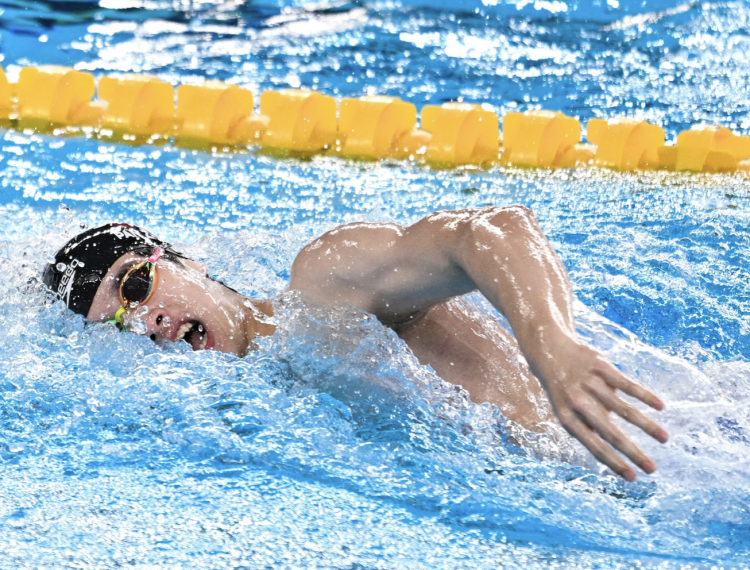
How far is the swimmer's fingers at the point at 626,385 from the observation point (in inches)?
45.9

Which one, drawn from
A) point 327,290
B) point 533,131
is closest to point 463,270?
point 327,290

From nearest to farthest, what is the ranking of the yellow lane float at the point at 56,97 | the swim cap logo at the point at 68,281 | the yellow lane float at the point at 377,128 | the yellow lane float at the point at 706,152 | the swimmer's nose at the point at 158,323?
the swimmer's nose at the point at 158,323 → the swim cap logo at the point at 68,281 → the yellow lane float at the point at 706,152 → the yellow lane float at the point at 377,128 → the yellow lane float at the point at 56,97

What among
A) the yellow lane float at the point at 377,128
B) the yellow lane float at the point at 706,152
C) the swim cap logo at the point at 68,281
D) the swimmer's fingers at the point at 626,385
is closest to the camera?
the swimmer's fingers at the point at 626,385

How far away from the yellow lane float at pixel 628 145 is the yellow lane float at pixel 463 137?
0.50 meters

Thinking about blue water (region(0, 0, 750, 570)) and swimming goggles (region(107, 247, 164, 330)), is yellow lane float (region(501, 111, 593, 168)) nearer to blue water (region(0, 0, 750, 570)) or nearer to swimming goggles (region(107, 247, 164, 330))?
blue water (region(0, 0, 750, 570))

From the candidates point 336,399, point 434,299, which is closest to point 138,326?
→ point 336,399

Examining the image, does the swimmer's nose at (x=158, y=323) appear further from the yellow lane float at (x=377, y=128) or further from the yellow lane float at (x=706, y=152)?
the yellow lane float at (x=706, y=152)

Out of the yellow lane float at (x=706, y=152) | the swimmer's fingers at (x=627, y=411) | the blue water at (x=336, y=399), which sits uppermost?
the swimmer's fingers at (x=627, y=411)

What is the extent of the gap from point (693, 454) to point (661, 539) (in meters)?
0.38

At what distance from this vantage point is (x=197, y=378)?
1967 millimetres

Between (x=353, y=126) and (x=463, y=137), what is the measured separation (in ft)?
1.79

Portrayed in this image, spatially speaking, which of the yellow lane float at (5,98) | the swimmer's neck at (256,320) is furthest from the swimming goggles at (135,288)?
the yellow lane float at (5,98)

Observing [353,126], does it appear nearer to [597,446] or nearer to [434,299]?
[434,299]

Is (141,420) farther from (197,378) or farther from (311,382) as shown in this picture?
(311,382)
